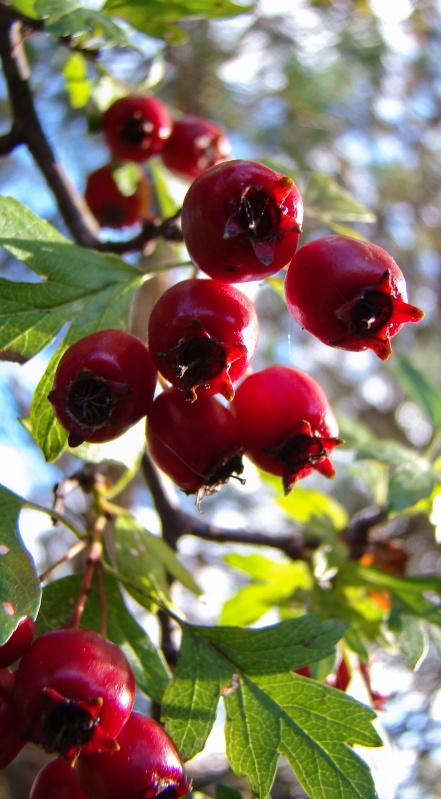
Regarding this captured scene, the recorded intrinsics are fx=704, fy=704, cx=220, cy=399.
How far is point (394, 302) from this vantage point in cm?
87

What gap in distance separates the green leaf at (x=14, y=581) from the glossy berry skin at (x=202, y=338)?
0.31 meters

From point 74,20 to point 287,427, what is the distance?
775mm

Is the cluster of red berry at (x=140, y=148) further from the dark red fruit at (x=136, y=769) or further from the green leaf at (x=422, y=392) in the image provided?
the dark red fruit at (x=136, y=769)

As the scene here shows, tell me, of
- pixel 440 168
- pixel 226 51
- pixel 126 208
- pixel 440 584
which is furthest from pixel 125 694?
pixel 440 168

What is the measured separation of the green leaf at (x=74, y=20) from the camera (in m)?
1.17

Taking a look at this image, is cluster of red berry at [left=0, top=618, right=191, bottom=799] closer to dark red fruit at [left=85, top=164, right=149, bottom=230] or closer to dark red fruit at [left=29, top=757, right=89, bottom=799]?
dark red fruit at [left=29, top=757, right=89, bottom=799]

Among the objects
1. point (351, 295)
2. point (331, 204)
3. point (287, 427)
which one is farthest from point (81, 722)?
point (331, 204)

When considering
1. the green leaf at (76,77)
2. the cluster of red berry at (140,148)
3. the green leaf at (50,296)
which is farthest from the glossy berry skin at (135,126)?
the green leaf at (50,296)

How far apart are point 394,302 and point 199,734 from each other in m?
0.66

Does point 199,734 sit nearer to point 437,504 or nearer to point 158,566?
point 158,566

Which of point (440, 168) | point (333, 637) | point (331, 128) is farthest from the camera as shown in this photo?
point (440, 168)

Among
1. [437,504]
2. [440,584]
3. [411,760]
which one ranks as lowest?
[411,760]

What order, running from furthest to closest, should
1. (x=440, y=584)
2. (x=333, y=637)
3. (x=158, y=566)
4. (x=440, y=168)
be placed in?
1. (x=440, y=168)
2. (x=440, y=584)
3. (x=158, y=566)
4. (x=333, y=637)

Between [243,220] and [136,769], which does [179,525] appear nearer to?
[136,769]
